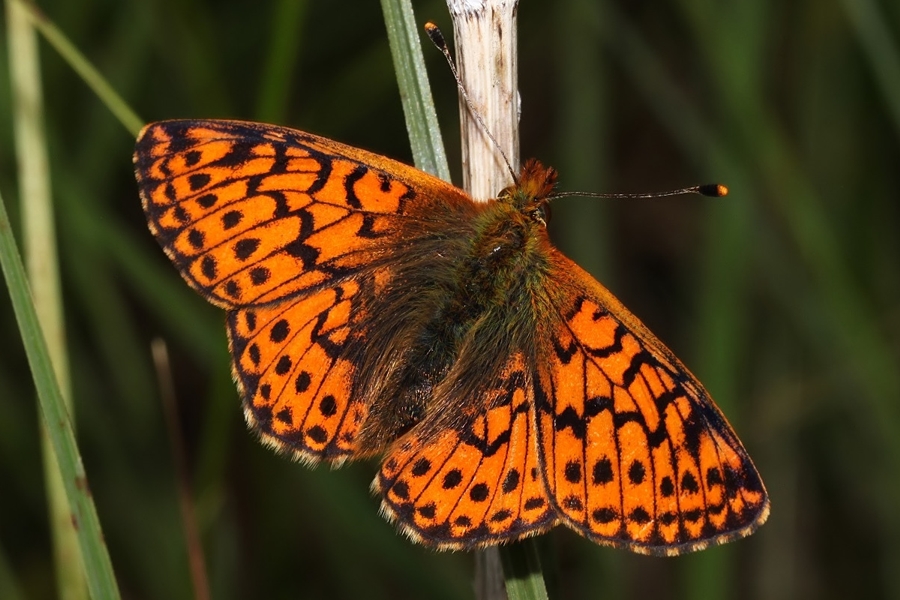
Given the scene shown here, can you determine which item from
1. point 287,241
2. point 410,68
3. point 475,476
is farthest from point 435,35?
point 475,476

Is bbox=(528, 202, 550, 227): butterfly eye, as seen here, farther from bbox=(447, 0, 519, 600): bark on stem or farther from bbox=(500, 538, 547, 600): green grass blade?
bbox=(500, 538, 547, 600): green grass blade

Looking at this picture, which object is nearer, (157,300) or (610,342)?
(610,342)

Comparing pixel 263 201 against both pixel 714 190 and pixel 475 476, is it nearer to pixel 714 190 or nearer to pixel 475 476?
pixel 475 476

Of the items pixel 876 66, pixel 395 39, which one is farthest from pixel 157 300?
pixel 876 66

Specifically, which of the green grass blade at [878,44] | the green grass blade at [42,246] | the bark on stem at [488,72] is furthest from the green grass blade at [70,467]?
the green grass blade at [878,44]

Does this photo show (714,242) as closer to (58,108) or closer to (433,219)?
(433,219)

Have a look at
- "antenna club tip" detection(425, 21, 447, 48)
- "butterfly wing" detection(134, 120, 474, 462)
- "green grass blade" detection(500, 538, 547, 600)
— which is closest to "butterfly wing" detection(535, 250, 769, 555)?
"green grass blade" detection(500, 538, 547, 600)

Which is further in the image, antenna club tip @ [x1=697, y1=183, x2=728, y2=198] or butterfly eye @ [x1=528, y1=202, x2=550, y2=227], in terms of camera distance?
butterfly eye @ [x1=528, y1=202, x2=550, y2=227]
